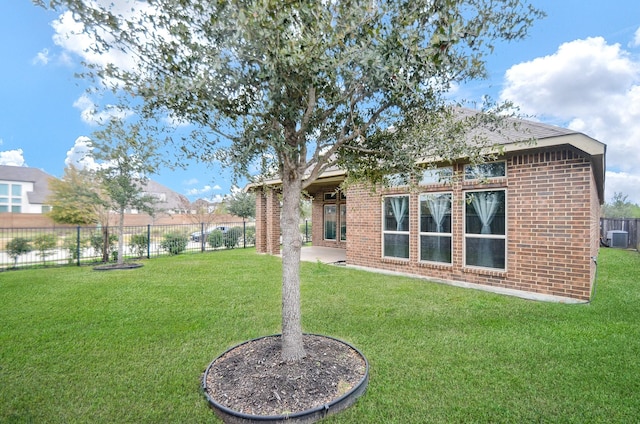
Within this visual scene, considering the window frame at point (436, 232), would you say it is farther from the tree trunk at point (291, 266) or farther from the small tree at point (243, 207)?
the small tree at point (243, 207)

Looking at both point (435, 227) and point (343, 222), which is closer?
point (435, 227)

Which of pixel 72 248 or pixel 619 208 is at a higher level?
pixel 619 208

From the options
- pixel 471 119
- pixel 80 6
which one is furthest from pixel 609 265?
pixel 80 6

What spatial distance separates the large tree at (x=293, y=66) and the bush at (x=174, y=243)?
10979 millimetres

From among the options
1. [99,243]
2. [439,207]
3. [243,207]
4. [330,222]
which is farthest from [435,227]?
[243,207]

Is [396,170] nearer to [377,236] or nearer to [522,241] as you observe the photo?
[522,241]

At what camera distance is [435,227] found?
7.01m

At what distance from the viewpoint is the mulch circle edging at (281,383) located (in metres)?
2.33

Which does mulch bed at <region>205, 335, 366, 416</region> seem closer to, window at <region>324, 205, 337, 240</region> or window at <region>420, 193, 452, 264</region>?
window at <region>420, 193, 452, 264</region>

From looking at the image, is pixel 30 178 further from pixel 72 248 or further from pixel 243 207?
pixel 72 248

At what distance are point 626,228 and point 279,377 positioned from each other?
2010 centimetres

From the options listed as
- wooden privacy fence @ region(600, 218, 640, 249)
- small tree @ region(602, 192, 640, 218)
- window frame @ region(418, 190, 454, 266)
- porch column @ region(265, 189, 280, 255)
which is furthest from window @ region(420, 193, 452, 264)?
small tree @ region(602, 192, 640, 218)

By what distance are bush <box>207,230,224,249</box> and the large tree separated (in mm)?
11910

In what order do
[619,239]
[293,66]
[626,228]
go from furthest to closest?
1. [626,228]
2. [619,239]
3. [293,66]
